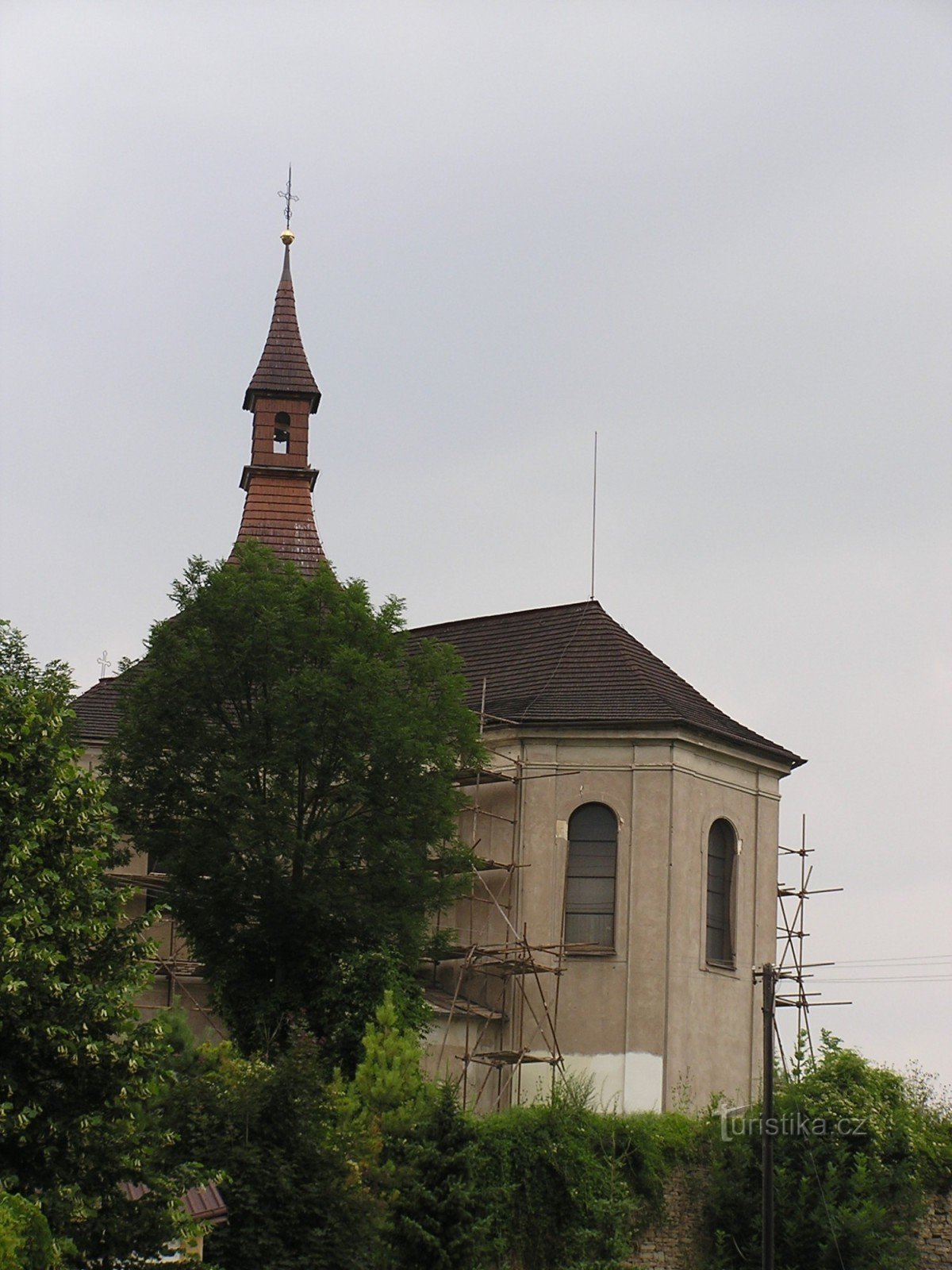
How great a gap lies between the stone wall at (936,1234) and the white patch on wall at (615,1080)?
605 centimetres

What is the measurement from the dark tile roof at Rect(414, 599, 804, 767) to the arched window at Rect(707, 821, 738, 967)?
2184 mm

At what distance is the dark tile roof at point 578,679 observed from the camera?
148 feet

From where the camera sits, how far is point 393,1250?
1233 inches

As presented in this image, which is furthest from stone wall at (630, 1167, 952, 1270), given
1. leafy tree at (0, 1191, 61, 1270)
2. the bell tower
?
the bell tower

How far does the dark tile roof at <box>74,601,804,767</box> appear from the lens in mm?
45000

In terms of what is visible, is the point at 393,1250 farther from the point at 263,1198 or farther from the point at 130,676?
the point at 130,676

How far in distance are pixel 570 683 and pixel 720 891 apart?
5.84 m

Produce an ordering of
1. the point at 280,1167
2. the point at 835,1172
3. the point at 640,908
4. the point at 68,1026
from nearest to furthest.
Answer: the point at 68,1026
the point at 280,1167
the point at 835,1172
the point at 640,908

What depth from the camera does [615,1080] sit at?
42.3m

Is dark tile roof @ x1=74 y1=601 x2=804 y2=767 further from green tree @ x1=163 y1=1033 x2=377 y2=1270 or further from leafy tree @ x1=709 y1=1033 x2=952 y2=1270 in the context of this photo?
green tree @ x1=163 y1=1033 x2=377 y2=1270

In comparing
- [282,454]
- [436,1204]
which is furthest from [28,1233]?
[282,454]

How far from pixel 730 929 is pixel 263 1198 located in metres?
18.8

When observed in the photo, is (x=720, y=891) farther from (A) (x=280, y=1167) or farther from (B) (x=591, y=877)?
(A) (x=280, y=1167)

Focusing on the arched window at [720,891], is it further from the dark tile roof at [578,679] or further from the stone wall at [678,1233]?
the stone wall at [678,1233]
